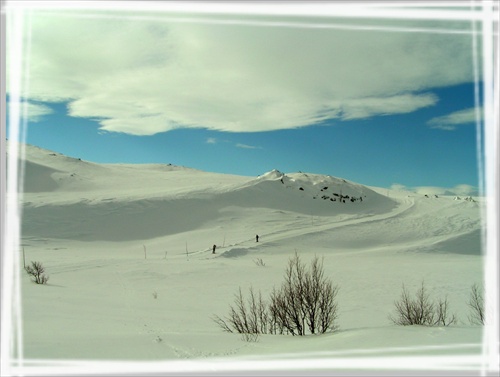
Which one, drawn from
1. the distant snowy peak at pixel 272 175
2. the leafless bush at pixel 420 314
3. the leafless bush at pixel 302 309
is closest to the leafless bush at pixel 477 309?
the leafless bush at pixel 420 314

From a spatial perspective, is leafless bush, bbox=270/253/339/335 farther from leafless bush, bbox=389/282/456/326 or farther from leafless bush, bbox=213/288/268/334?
leafless bush, bbox=389/282/456/326

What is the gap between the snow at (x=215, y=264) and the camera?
3.75 meters

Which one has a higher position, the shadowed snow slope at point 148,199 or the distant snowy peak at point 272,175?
the distant snowy peak at point 272,175

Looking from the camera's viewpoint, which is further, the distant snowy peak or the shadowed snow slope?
the distant snowy peak

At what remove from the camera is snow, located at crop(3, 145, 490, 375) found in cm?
375

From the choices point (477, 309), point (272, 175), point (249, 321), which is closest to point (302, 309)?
point (249, 321)

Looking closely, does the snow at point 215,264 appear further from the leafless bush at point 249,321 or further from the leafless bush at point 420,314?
the leafless bush at point 420,314

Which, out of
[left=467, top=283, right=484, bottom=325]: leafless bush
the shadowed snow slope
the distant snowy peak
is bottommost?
[left=467, top=283, right=484, bottom=325]: leafless bush

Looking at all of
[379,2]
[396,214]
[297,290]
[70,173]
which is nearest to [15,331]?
[379,2]

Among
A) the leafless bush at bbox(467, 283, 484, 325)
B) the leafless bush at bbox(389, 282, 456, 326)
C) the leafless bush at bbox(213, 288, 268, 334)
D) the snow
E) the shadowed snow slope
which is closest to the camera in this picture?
the snow

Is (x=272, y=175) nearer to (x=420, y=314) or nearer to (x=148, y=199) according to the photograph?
(x=148, y=199)

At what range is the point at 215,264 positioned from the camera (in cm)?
1925

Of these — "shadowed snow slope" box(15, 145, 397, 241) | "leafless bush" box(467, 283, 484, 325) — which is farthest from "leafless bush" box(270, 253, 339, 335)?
"shadowed snow slope" box(15, 145, 397, 241)

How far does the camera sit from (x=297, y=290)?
22.9ft
